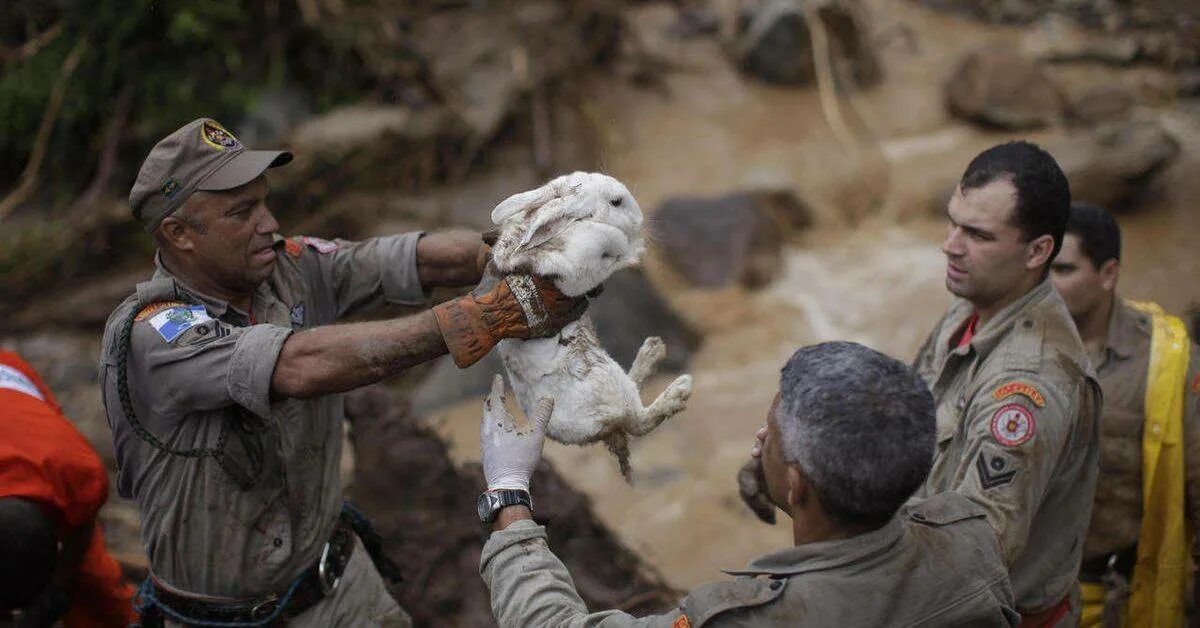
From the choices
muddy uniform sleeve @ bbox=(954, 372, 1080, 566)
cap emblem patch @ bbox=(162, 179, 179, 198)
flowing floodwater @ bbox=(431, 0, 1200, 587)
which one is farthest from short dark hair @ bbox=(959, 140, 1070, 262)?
flowing floodwater @ bbox=(431, 0, 1200, 587)

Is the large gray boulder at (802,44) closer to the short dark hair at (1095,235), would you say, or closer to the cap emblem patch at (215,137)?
the short dark hair at (1095,235)

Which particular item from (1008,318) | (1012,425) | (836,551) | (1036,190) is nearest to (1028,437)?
(1012,425)

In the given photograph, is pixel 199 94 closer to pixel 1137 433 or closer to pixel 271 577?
pixel 271 577

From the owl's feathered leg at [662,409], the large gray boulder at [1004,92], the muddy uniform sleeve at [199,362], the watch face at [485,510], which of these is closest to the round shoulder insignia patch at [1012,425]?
the owl's feathered leg at [662,409]

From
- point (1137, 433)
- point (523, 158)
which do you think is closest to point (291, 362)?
point (1137, 433)

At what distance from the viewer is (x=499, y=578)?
6.68 ft

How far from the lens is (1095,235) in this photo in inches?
132

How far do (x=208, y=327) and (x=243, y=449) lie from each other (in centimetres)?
36

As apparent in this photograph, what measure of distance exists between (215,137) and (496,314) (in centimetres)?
99

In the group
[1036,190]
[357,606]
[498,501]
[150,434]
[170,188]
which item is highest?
[1036,190]

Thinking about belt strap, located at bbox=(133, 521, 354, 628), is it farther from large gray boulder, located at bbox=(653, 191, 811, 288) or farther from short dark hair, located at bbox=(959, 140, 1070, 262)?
large gray boulder, located at bbox=(653, 191, 811, 288)

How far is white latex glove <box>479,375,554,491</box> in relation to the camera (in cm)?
215

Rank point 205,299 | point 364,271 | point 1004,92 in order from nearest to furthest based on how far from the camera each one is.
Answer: point 205,299 → point 364,271 → point 1004,92

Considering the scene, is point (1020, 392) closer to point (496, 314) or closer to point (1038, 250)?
point (1038, 250)
